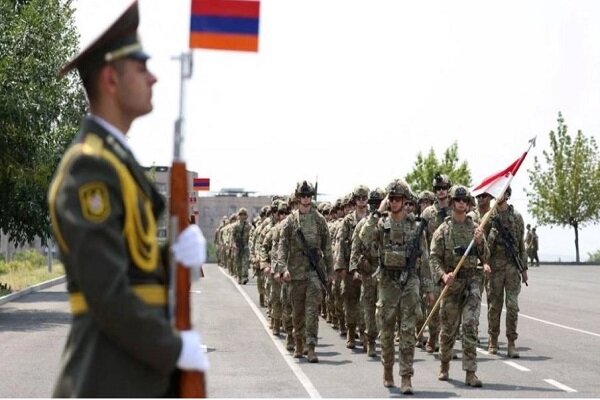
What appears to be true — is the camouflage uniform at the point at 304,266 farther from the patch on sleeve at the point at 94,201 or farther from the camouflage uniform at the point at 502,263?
the patch on sleeve at the point at 94,201

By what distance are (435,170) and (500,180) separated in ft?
245

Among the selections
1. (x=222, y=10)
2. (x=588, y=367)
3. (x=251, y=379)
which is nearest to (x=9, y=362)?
(x=251, y=379)

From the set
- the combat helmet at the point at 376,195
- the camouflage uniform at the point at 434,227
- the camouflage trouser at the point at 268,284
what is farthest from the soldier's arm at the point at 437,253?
the camouflage trouser at the point at 268,284

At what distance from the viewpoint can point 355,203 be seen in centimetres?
1914

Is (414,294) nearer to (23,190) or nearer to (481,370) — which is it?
(481,370)

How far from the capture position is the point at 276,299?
19766 mm

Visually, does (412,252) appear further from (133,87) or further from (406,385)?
(133,87)

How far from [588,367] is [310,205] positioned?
14.1ft

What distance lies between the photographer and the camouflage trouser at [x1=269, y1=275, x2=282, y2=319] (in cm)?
1958

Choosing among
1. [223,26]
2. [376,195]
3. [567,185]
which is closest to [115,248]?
[223,26]

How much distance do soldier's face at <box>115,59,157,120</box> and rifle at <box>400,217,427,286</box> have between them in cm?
946

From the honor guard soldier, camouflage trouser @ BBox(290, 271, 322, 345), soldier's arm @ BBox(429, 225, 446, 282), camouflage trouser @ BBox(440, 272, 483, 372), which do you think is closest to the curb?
camouflage trouser @ BBox(290, 271, 322, 345)

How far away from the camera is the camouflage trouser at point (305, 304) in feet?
52.4

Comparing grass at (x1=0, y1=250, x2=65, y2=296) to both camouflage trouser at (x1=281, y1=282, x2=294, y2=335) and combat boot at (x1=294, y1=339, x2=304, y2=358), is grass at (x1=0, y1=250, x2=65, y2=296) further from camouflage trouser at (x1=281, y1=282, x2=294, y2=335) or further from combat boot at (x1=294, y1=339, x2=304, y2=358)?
combat boot at (x1=294, y1=339, x2=304, y2=358)
